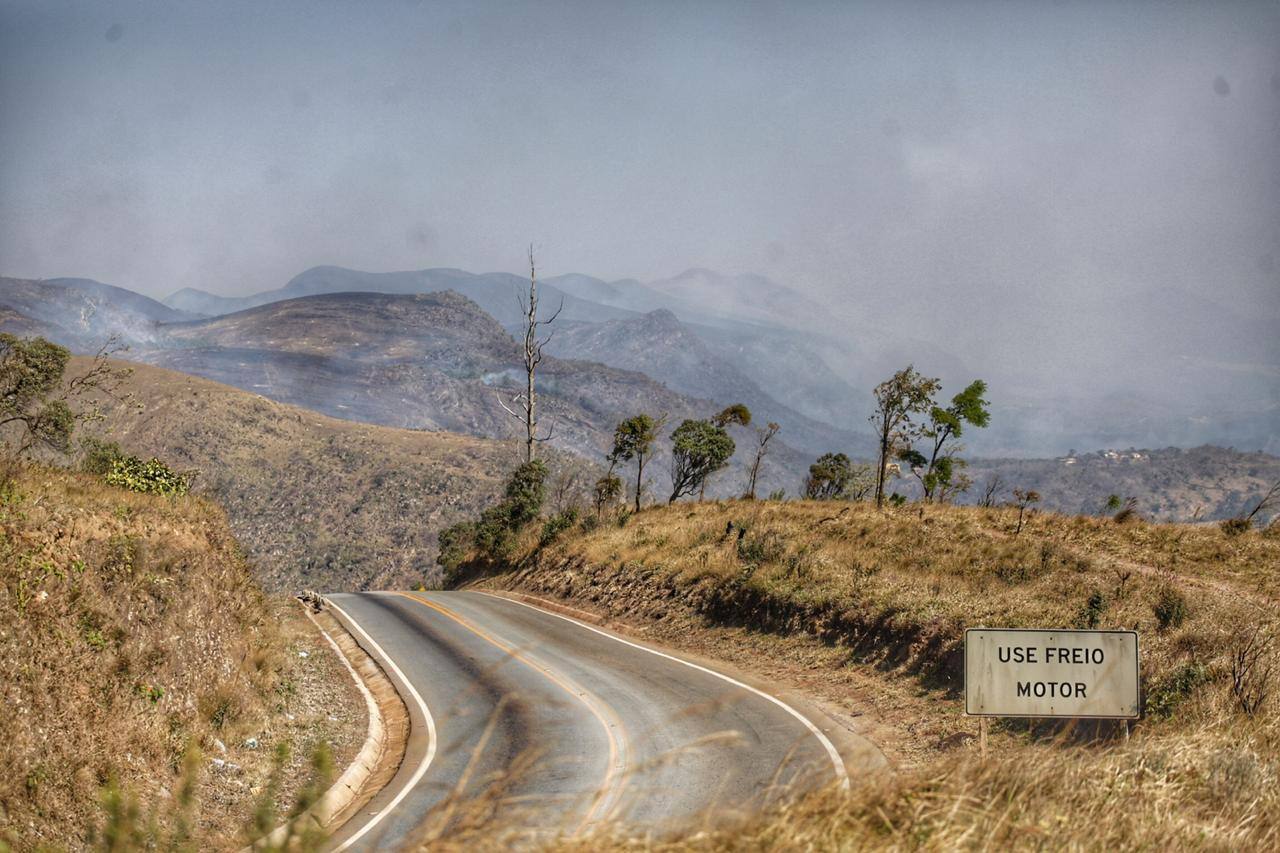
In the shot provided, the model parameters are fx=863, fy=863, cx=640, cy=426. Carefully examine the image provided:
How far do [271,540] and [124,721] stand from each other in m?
86.1

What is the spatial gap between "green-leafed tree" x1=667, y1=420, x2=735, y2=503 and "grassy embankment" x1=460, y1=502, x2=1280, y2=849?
12467mm

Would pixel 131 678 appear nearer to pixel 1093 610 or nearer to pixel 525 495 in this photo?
pixel 1093 610

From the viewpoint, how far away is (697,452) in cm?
4850

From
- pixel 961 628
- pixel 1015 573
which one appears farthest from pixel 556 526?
pixel 961 628

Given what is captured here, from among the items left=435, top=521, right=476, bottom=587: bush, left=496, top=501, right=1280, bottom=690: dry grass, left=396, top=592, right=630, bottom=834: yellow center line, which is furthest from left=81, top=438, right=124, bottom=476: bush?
left=435, top=521, right=476, bottom=587: bush

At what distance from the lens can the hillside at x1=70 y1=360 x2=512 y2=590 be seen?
85625mm

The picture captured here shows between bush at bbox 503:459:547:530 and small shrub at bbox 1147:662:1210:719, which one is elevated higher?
bush at bbox 503:459:547:530

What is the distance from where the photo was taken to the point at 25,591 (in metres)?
9.23

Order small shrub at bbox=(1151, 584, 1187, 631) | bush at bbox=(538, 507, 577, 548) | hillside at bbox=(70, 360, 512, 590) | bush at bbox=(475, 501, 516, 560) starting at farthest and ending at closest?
hillside at bbox=(70, 360, 512, 590)
bush at bbox=(475, 501, 516, 560)
bush at bbox=(538, 507, 577, 548)
small shrub at bbox=(1151, 584, 1187, 631)

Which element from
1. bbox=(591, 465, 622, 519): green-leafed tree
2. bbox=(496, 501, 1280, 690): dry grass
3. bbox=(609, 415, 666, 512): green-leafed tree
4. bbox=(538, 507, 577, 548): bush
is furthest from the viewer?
bbox=(609, 415, 666, 512): green-leafed tree

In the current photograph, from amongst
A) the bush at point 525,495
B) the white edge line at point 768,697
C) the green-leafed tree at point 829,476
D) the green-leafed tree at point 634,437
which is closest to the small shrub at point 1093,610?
the white edge line at point 768,697

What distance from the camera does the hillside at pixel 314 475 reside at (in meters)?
85.6

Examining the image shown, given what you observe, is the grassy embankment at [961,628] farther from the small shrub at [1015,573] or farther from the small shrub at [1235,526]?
the small shrub at [1235,526]

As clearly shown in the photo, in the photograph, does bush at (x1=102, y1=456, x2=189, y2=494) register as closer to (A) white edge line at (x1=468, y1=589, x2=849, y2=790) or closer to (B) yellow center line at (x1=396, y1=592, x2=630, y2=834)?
(B) yellow center line at (x1=396, y1=592, x2=630, y2=834)
